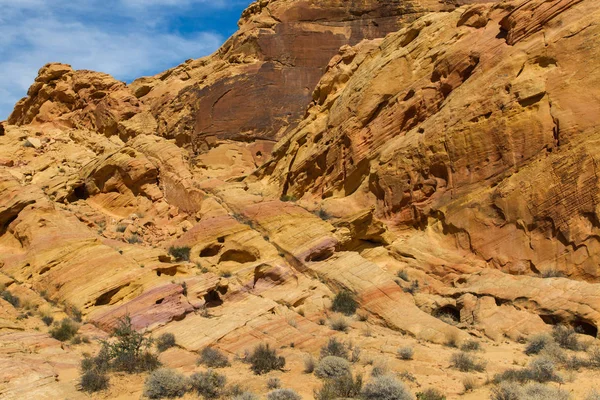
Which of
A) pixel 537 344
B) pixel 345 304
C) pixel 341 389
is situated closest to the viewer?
pixel 341 389

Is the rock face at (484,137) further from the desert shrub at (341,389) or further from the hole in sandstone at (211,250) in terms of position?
the desert shrub at (341,389)

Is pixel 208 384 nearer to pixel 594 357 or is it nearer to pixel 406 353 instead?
pixel 406 353

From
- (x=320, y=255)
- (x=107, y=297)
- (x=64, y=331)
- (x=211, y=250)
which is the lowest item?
(x=64, y=331)

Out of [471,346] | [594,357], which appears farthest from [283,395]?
[594,357]

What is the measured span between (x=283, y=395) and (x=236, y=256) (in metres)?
9.35

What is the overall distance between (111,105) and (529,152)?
2775cm

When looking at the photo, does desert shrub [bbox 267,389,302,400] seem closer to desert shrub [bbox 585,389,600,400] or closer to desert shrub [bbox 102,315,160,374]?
desert shrub [bbox 102,315,160,374]

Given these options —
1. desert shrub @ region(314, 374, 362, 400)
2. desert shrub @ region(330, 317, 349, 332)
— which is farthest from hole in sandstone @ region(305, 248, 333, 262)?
desert shrub @ region(314, 374, 362, 400)

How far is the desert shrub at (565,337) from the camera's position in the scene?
1264cm

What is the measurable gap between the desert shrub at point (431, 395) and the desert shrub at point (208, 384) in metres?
3.77

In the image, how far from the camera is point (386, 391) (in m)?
9.33

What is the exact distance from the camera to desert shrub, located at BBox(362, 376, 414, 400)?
9242 mm

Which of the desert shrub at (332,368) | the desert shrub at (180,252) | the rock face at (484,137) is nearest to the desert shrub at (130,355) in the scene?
the desert shrub at (332,368)

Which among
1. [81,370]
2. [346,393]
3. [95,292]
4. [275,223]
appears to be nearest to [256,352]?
[346,393]
